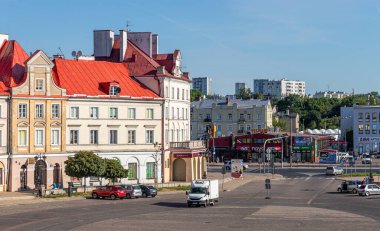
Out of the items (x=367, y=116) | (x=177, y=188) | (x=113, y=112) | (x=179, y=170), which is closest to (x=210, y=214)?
(x=177, y=188)

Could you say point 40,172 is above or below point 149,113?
below

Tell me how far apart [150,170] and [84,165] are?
53.8ft

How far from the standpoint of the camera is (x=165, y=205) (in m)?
70.8

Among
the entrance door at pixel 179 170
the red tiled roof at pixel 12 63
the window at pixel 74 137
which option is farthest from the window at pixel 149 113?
the red tiled roof at pixel 12 63

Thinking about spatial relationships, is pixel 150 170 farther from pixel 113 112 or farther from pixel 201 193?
pixel 201 193

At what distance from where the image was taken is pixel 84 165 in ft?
270

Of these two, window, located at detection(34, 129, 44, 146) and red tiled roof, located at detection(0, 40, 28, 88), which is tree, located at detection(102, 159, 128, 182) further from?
red tiled roof, located at detection(0, 40, 28, 88)

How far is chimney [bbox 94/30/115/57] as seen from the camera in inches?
4166

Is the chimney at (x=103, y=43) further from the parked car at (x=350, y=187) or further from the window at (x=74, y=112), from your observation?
the parked car at (x=350, y=187)

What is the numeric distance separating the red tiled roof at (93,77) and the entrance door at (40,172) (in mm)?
9137

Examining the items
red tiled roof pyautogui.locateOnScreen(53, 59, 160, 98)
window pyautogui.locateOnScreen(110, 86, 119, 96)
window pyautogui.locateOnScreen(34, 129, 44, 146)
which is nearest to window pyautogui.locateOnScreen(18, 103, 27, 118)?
window pyautogui.locateOnScreen(34, 129, 44, 146)

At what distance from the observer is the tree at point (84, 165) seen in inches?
3236

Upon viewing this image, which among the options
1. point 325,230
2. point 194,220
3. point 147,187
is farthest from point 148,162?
point 325,230

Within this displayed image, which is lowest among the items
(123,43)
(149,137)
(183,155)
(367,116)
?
(183,155)
